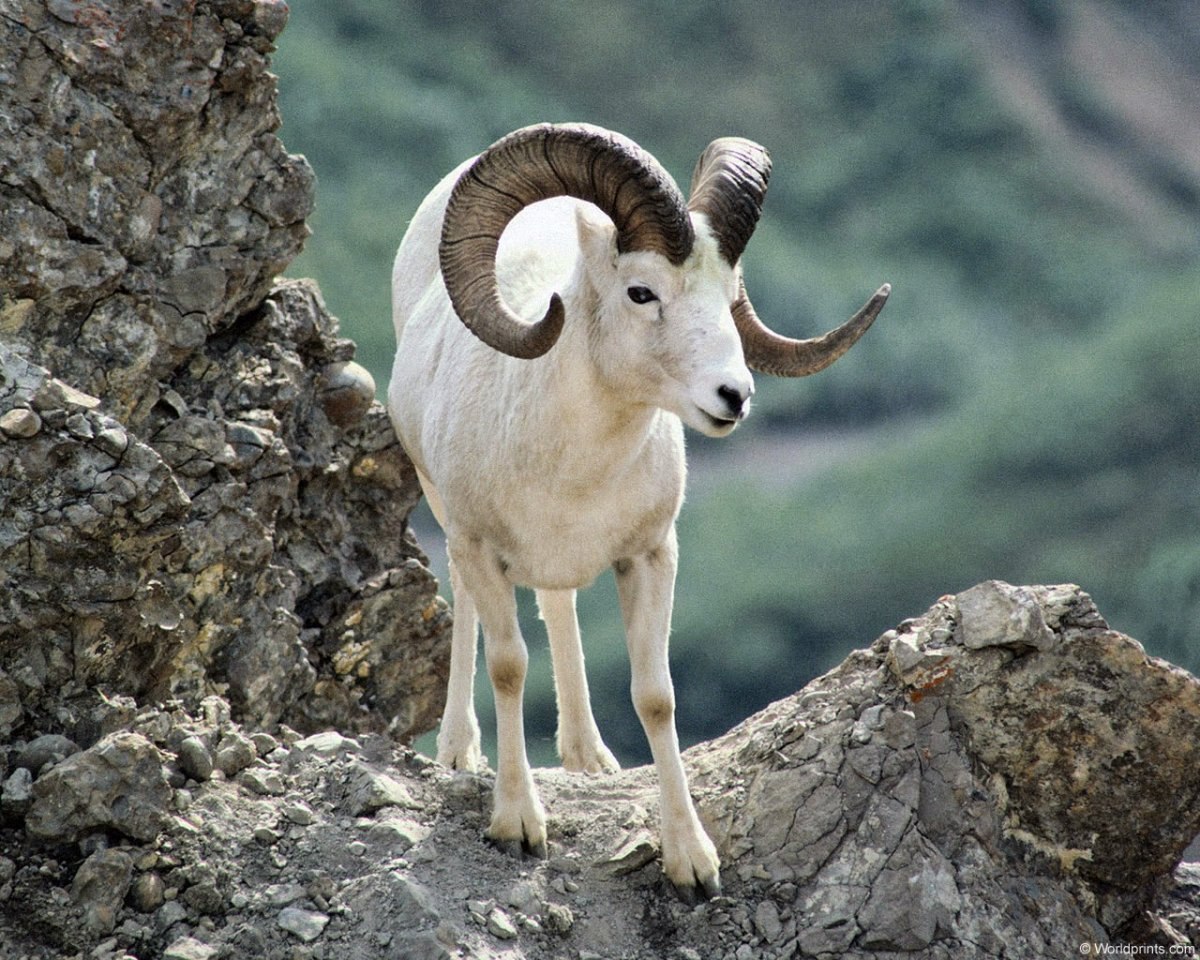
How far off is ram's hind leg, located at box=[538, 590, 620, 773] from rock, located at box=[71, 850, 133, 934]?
3131 mm

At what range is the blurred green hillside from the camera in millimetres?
46562

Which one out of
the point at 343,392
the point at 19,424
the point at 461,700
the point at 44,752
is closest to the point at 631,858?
the point at 461,700

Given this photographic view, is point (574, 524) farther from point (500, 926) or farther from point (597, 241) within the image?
point (500, 926)

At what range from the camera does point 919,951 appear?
7.52 metres

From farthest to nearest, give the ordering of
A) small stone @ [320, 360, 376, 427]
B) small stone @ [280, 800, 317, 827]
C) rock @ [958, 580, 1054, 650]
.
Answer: small stone @ [320, 360, 376, 427] → rock @ [958, 580, 1054, 650] → small stone @ [280, 800, 317, 827]

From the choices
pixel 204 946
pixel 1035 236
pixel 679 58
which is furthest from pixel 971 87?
pixel 204 946

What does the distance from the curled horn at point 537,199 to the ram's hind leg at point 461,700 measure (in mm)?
2252

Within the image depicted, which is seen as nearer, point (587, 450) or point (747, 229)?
point (747, 229)

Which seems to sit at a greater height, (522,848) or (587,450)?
(587,450)

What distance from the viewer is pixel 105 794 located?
7.30m

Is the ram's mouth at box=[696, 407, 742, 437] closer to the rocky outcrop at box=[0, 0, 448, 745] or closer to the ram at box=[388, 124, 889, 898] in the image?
the ram at box=[388, 124, 889, 898]

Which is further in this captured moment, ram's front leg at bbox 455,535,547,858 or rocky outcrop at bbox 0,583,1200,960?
ram's front leg at bbox 455,535,547,858

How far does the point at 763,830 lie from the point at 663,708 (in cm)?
76

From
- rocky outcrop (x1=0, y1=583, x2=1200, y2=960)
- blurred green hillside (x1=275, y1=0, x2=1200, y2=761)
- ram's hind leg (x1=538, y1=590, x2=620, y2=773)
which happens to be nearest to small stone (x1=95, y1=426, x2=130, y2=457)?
rocky outcrop (x1=0, y1=583, x2=1200, y2=960)
